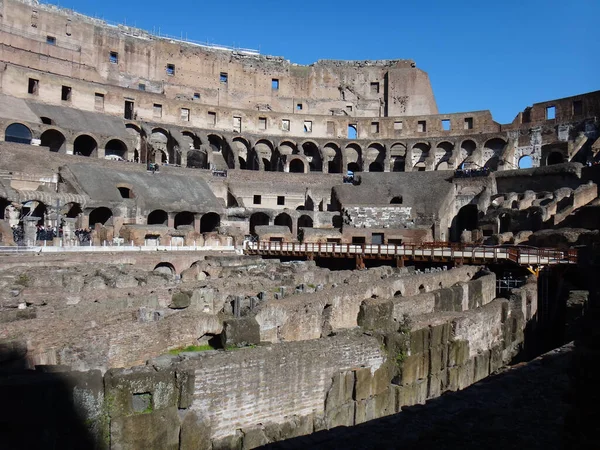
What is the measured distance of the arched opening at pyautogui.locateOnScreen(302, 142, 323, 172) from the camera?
50191mm

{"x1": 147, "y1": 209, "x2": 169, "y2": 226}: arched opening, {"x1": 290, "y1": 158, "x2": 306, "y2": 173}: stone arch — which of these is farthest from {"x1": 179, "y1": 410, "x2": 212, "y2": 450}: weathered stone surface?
{"x1": 290, "y1": 158, "x2": 306, "y2": 173}: stone arch

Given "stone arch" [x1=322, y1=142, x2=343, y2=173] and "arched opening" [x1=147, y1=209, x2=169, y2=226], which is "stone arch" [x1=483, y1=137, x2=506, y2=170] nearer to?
"stone arch" [x1=322, y1=142, x2=343, y2=173]

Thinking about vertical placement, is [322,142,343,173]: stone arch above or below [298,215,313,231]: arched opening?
above

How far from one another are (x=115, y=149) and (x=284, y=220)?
1607 centimetres

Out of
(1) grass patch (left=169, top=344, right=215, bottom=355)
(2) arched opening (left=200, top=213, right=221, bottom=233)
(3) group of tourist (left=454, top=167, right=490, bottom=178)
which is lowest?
(1) grass patch (left=169, top=344, right=215, bottom=355)

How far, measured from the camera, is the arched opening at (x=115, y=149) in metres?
40.0

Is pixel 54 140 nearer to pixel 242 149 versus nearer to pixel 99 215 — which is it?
pixel 99 215

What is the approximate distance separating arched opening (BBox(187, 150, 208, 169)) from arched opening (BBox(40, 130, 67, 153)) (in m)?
11.1

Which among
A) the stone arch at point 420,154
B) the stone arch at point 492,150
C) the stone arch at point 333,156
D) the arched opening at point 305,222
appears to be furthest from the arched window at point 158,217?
the stone arch at point 492,150

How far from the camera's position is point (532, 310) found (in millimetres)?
15812

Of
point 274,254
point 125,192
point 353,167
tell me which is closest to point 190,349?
point 274,254

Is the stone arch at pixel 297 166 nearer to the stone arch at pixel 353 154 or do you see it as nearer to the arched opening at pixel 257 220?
the stone arch at pixel 353 154

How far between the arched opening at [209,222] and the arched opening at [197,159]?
8911mm

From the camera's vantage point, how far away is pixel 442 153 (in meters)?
48.2
